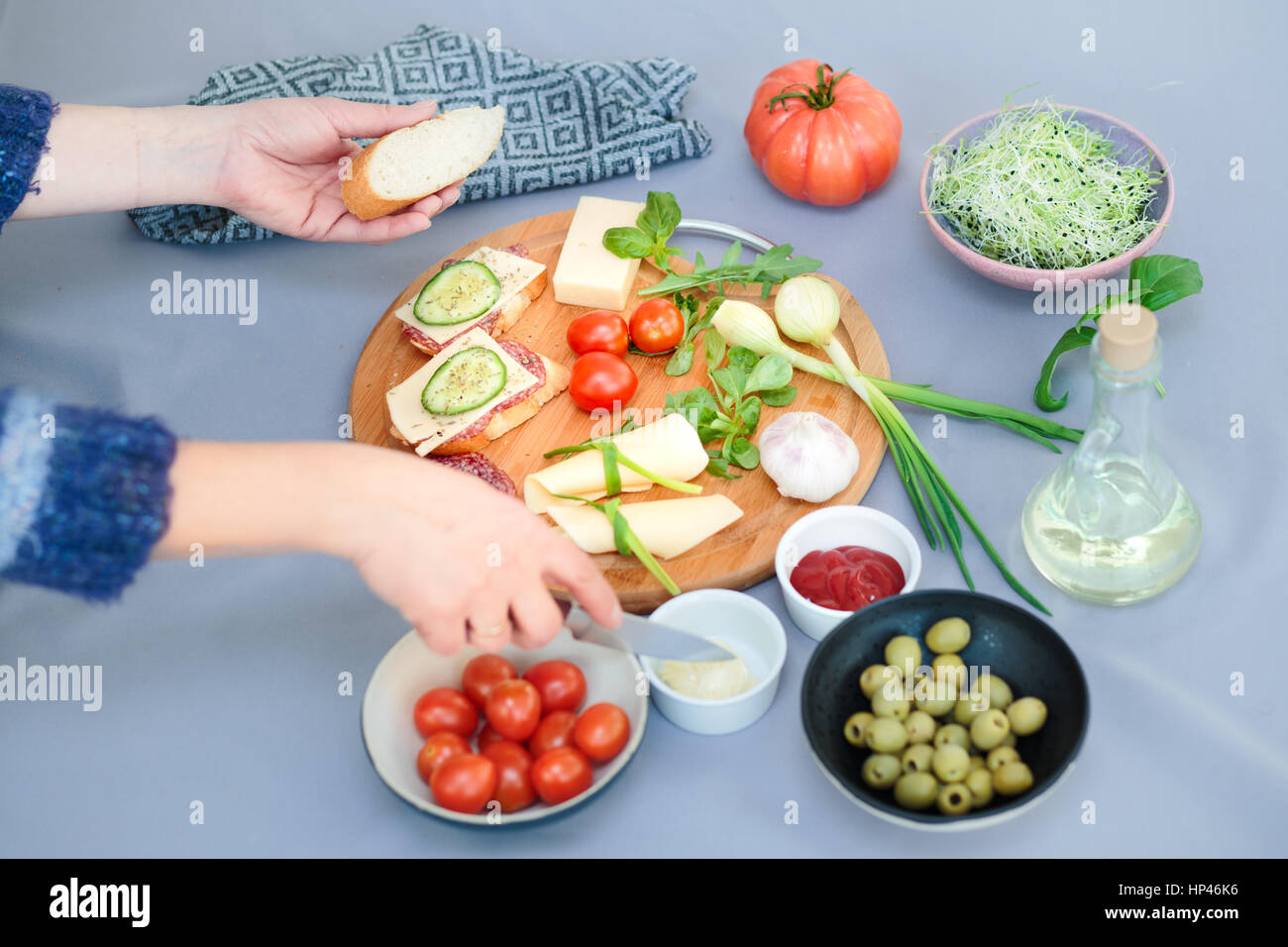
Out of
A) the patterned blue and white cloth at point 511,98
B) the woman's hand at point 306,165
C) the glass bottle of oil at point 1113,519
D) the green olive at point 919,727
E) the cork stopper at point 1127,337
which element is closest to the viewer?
the cork stopper at point 1127,337

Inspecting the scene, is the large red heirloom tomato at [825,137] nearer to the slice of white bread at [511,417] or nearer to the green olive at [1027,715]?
the slice of white bread at [511,417]

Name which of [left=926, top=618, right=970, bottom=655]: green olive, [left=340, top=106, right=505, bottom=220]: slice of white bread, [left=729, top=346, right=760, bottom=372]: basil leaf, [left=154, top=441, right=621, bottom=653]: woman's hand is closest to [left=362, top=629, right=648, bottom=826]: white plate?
[left=154, top=441, right=621, bottom=653]: woman's hand

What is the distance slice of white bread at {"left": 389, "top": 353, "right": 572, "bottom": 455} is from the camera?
1705 millimetres

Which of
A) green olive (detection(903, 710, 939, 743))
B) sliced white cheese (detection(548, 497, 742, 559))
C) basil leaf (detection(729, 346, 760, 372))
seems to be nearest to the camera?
green olive (detection(903, 710, 939, 743))

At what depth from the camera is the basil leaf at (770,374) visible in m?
1.68

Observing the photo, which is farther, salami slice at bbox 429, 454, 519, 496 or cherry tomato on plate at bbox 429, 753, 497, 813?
salami slice at bbox 429, 454, 519, 496

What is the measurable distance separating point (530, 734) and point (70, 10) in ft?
7.61

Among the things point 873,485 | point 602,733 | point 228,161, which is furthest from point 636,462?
point 228,161

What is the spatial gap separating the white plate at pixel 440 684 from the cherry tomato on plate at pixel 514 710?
0.27 ft

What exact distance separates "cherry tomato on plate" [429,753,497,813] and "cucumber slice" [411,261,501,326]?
84cm

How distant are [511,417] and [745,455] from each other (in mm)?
383

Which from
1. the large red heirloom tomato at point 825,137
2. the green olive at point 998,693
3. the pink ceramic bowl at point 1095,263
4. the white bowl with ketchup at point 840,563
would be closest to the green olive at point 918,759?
the green olive at point 998,693

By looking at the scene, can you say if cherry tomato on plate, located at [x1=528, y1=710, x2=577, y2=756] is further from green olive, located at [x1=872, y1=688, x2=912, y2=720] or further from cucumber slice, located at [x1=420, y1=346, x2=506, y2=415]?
cucumber slice, located at [x1=420, y1=346, x2=506, y2=415]
